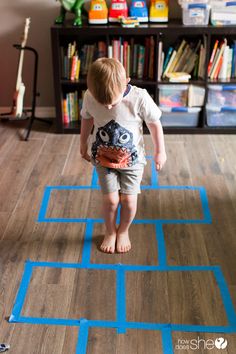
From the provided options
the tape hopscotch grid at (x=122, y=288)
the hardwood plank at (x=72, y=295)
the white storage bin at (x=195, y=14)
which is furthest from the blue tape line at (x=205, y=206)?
the white storage bin at (x=195, y=14)

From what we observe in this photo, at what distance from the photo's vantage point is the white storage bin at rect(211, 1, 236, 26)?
10.0ft

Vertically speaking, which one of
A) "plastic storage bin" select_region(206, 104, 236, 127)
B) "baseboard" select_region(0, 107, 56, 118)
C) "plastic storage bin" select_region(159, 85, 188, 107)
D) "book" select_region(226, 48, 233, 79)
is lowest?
"baseboard" select_region(0, 107, 56, 118)

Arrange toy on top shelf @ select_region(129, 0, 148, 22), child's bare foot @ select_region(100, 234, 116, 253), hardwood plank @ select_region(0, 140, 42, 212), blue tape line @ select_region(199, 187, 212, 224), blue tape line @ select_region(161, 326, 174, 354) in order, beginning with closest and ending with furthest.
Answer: blue tape line @ select_region(161, 326, 174, 354) → child's bare foot @ select_region(100, 234, 116, 253) → blue tape line @ select_region(199, 187, 212, 224) → hardwood plank @ select_region(0, 140, 42, 212) → toy on top shelf @ select_region(129, 0, 148, 22)

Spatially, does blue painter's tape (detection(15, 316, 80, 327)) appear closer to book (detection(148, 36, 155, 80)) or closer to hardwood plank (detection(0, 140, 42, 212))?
hardwood plank (detection(0, 140, 42, 212))

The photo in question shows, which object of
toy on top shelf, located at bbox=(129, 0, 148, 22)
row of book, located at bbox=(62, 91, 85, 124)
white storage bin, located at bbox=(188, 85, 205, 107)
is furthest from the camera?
row of book, located at bbox=(62, 91, 85, 124)

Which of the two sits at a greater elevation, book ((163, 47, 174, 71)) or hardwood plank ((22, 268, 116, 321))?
book ((163, 47, 174, 71))

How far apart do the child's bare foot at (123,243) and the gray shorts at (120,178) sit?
10.6 inches

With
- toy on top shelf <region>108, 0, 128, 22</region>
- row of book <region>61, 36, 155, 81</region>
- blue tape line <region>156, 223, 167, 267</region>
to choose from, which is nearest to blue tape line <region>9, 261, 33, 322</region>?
blue tape line <region>156, 223, 167, 267</region>

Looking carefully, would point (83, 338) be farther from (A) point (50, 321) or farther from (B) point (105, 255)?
(B) point (105, 255)

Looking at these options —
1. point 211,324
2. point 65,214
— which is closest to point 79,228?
point 65,214

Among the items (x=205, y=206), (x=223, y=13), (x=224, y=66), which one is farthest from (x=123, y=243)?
(x=223, y=13)

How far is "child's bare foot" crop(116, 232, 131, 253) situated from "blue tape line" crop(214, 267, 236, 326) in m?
0.43

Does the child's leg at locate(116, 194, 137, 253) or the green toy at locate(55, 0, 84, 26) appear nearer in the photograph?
the child's leg at locate(116, 194, 137, 253)

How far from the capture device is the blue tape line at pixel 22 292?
180 centimetres
